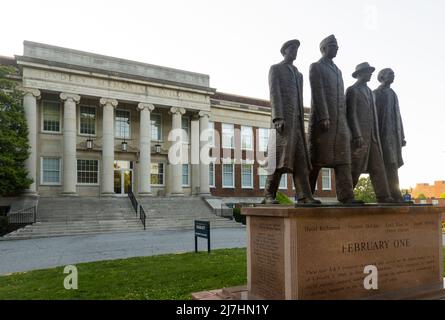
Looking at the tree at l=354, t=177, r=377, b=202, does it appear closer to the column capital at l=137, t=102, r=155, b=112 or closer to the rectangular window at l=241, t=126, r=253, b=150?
the rectangular window at l=241, t=126, r=253, b=150

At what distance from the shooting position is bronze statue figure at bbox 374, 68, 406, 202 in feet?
24.7

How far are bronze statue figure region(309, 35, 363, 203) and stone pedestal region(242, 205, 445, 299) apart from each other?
802 millimetres

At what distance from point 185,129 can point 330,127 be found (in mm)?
27759

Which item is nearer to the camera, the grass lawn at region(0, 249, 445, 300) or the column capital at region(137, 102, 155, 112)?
the grass lawn at region(0, 249, 445, 300)

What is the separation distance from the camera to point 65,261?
1162 cm

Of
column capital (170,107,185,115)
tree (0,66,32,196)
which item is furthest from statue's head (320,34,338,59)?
column capital (170,107,185,115)

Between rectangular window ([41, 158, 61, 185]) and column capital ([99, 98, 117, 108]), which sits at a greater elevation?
column capital ([99, 98, 117, 108])

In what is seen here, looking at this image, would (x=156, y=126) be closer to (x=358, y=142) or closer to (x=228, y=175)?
(x=228, y=175)

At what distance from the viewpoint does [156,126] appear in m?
32.7

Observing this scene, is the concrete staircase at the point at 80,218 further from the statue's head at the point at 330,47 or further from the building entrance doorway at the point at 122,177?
the statue's head at the point at 330,47
